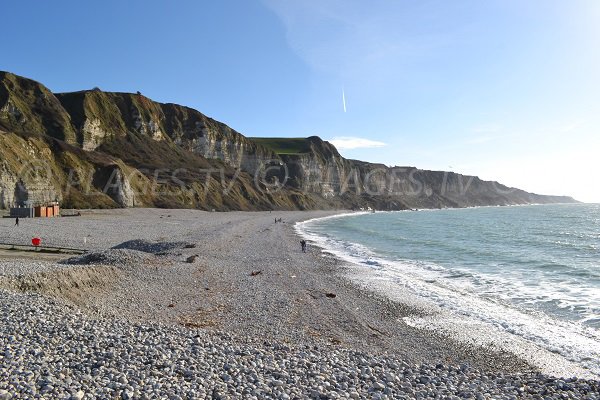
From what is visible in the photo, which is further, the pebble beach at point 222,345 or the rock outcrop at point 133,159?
the rock outcrop at point 133,159

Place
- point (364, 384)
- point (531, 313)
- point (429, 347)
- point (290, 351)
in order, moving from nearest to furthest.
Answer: point (364, 384)
point (290, 351)
point (429, 347)
point (531, 313)

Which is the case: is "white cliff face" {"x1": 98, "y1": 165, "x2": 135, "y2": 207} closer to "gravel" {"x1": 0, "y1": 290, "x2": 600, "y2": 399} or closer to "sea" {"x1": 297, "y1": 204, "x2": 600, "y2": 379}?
"sea" {"x1": 297, "y1": 204, "x2": 600, "y2": 379}

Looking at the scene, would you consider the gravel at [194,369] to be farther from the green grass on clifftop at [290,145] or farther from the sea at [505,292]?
the green grass on clifftop at [290,145]

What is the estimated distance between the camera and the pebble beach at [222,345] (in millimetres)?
7449

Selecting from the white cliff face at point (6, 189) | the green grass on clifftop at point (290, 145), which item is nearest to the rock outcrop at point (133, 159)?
the white cliff face at point (6, 189)

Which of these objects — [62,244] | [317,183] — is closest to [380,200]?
[317,183]

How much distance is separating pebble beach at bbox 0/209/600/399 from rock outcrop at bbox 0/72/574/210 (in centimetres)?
4718

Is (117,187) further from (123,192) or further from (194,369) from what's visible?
(194,369)

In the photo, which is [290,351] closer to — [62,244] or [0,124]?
[62,244]

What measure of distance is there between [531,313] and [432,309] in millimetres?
3913

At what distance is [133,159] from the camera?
93.2 m

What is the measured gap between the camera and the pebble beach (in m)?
7.45

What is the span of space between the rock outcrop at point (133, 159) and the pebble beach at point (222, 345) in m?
47.2

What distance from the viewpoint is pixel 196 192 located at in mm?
93938
